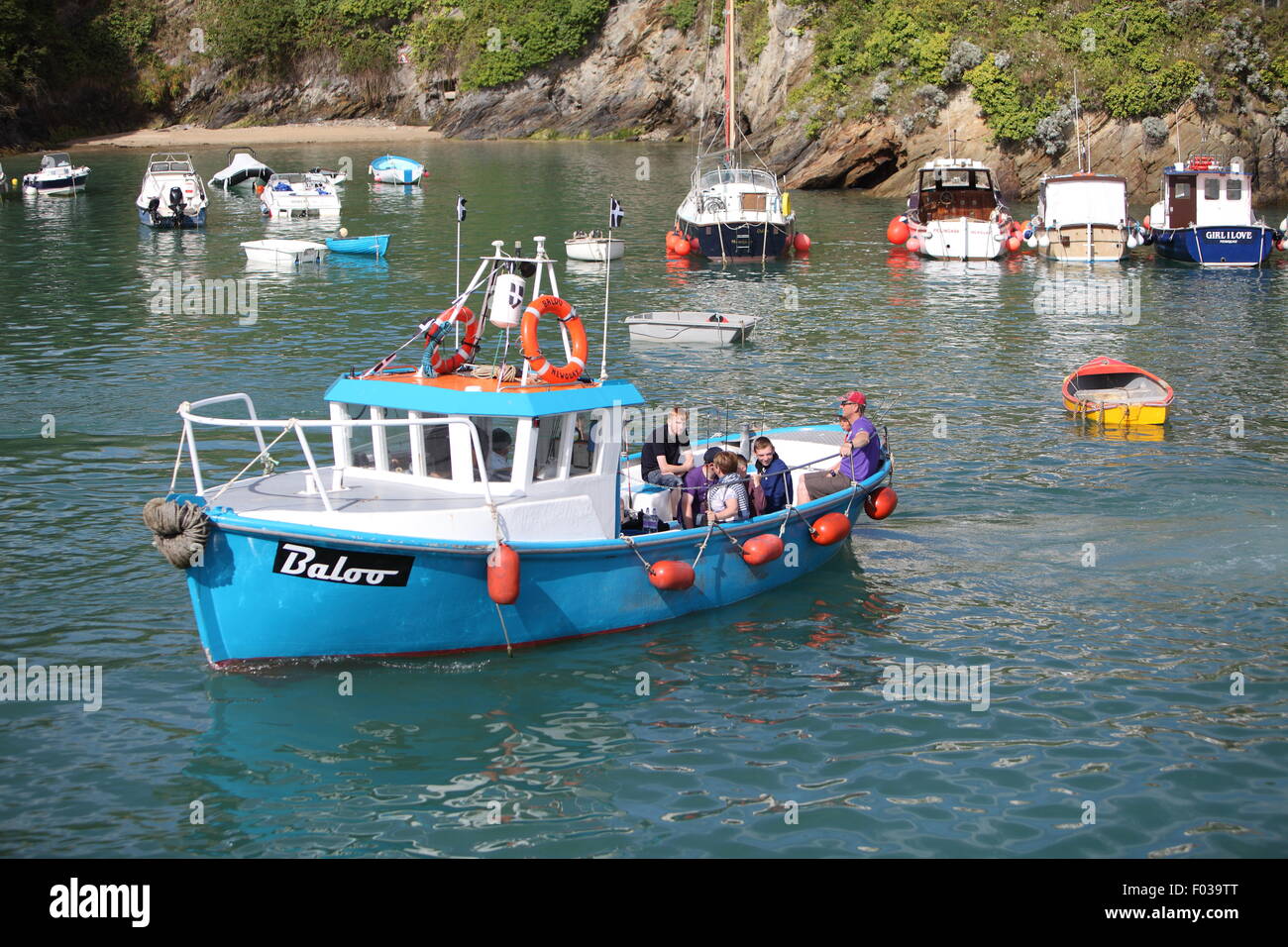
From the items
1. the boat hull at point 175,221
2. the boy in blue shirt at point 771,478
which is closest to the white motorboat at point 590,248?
the boat hull at point 175,221

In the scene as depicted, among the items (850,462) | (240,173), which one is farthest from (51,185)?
(850,462)

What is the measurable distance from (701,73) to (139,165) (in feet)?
126

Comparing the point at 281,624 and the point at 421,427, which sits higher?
the point at 421,427

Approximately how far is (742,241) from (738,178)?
429 centimetres

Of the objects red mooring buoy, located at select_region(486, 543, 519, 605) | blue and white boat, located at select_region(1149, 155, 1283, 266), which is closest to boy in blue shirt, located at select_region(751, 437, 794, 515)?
red mooring buoy, located at select_region(486, 543, 519, 605)

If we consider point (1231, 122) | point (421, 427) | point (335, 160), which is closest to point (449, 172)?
point (335, 160)

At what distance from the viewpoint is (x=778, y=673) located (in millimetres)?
14547

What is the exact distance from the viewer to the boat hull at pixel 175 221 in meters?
47.9

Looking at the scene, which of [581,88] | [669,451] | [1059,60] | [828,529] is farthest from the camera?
[581,88]

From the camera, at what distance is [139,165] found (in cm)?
7325

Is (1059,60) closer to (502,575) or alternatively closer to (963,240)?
(963,240)
